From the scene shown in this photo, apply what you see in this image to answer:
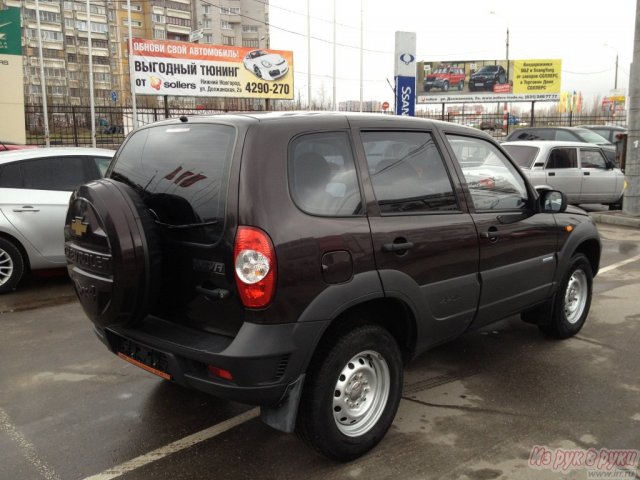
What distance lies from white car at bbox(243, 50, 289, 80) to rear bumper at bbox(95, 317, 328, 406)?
2514 cm

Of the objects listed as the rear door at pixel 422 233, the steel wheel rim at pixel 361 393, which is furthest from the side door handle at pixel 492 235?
the steel wheel rim at pixel 361 393

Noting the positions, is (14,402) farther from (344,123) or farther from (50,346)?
(344,123)

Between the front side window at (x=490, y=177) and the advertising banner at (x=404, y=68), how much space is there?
1289cm

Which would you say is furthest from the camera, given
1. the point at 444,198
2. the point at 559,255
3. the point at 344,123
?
the point at 559,255

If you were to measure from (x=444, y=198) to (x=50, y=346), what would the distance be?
3.53m

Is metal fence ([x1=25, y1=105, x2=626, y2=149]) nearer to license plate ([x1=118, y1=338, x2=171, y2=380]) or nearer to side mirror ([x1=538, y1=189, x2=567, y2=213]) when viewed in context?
side mirror ([x1=538, y1=189, x2=567, y2=213])

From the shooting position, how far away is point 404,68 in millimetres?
16750

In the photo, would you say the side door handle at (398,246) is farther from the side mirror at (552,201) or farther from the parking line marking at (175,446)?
the side mirror at (552,201)

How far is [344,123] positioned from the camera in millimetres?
3102

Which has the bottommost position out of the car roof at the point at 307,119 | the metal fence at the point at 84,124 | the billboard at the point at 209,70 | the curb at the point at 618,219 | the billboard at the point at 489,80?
the curb at the point at 618,219

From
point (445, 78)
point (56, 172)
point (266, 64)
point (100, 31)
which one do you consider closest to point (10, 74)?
point (266, 64)

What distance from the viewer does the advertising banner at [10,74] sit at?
18.8 metres

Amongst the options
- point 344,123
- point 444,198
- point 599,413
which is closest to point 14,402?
point 344,123

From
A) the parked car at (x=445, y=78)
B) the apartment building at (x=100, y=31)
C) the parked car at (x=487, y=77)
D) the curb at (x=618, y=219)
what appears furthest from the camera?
the apartment building at (x=100, y=31)
